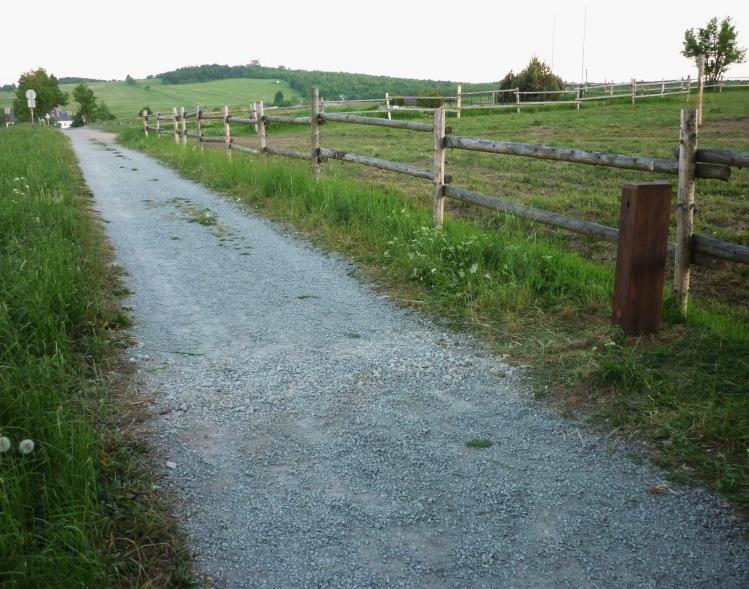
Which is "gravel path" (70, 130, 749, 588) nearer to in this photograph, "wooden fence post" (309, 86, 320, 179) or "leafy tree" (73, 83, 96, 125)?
"wooden fence post" (309, 86, 320, 179)

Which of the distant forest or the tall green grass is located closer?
the tall green grass

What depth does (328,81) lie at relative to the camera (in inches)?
4097

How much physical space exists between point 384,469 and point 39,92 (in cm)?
7707

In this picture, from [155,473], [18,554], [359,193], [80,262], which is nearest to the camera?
[18,554]

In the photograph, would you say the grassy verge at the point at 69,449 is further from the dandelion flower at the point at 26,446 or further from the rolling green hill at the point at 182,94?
the rolling green hill at the point at 182,94

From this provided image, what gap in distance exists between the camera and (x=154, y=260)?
7348 mm

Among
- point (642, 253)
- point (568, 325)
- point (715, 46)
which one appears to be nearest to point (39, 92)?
point (715, 46)

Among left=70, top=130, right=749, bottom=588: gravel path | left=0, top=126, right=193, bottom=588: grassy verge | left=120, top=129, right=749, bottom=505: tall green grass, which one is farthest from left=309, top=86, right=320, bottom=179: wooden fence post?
left=0, top=126, right=193, bottom=588: grassy verge

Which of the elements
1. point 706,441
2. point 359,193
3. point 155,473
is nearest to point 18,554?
point 155,473

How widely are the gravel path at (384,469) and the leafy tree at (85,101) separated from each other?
75076mm

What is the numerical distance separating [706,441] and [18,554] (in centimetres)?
303

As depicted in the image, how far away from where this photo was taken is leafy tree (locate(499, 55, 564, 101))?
42.0 metres

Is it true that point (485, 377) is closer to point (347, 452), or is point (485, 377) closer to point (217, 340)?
point (347, 452)

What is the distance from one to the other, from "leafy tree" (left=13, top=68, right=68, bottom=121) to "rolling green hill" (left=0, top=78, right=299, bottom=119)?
73.2 feet
